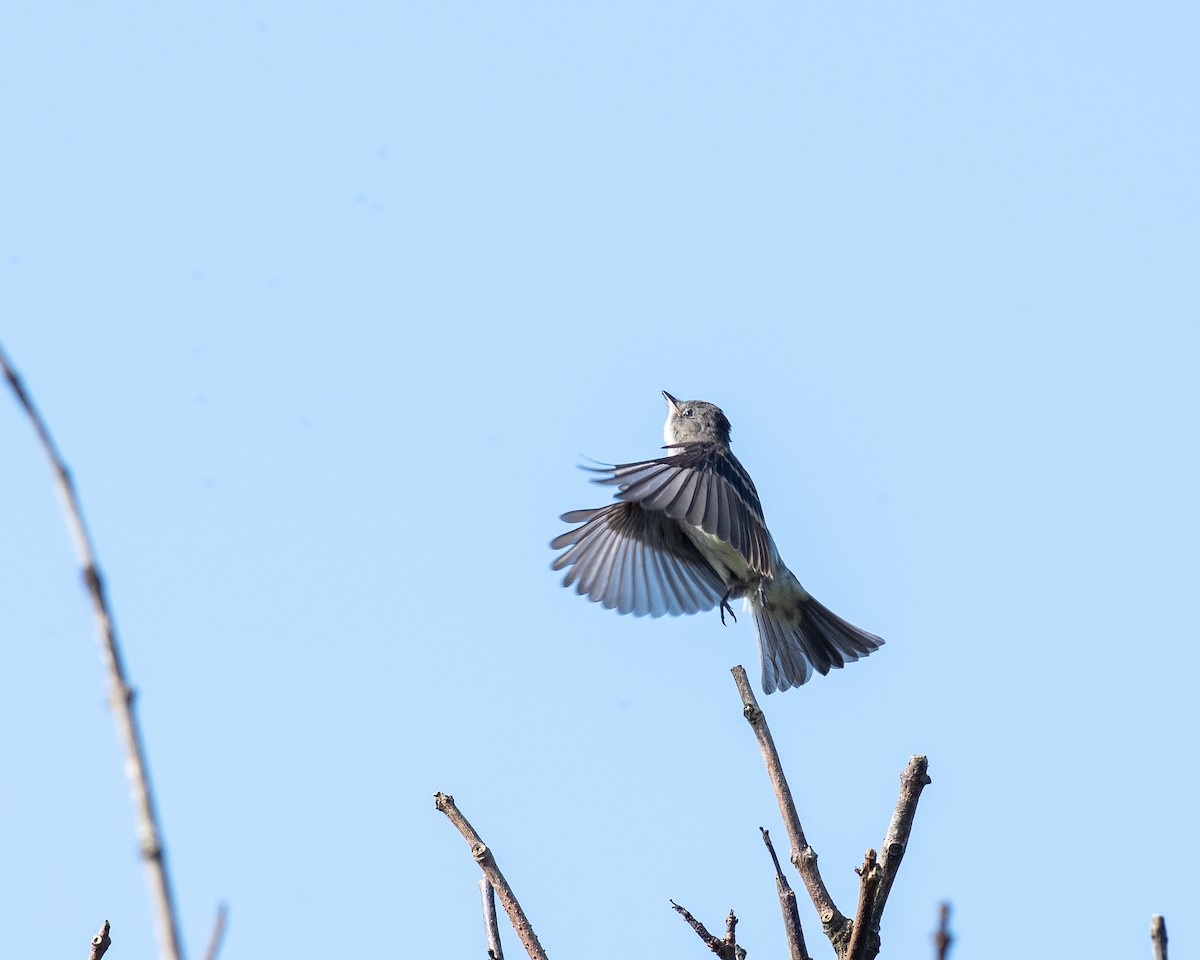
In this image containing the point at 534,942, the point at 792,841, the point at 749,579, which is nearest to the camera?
the point at 534,942

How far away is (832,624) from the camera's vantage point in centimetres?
967

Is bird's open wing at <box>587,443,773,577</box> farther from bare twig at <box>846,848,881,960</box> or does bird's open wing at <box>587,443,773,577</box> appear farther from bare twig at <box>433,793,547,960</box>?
bare twig at <box>846,848,881,960</box>

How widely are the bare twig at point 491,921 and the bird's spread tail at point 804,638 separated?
553cm

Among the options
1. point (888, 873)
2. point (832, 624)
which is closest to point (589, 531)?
point (832, 624)

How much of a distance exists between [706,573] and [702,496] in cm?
85

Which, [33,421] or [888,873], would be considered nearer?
[33,421]

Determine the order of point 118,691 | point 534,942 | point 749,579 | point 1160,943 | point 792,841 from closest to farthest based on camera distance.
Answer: point 118,691
point 1160,943
point 534,942
point 792,841
point 749,579

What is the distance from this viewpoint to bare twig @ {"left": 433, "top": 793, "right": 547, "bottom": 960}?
372 cm

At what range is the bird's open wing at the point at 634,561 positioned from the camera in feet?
30.6

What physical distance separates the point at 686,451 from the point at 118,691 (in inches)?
318

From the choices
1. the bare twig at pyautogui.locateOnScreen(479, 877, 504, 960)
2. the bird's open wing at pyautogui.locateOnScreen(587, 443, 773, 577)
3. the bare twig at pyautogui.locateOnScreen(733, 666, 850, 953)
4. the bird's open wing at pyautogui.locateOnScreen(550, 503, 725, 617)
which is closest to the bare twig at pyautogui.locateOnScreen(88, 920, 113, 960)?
the bare twig at pyautogui.locateOnScreen(479, 877, 504, 960)

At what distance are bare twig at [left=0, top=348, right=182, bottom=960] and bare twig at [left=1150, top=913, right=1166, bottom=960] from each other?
1.47 metres

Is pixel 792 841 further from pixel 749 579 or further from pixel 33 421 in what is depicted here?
pixel 749 579

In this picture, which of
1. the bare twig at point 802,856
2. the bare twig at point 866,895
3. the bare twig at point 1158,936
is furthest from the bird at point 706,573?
the bare twig at point 1158,936
